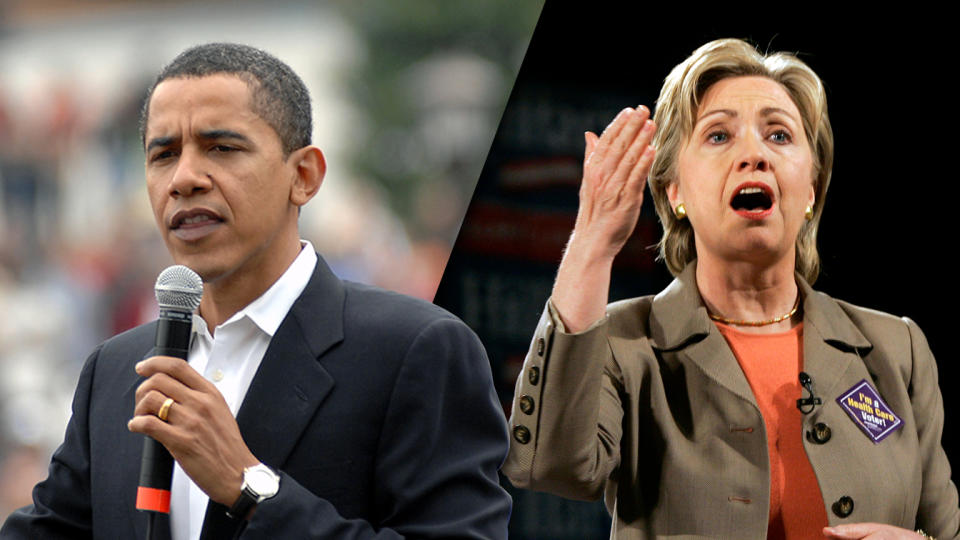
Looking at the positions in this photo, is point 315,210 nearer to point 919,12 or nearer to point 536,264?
point 536,264

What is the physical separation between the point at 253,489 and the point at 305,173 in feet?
1.81

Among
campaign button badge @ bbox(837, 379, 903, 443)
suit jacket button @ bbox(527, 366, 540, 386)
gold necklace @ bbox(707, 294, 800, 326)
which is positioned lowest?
campaign button badge @ bbox(837, 379, 903, 443)

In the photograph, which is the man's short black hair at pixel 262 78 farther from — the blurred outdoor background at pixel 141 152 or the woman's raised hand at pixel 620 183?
the blurred outdoor background at pixel 141 152

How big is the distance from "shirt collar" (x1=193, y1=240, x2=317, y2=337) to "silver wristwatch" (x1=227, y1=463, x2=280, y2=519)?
301 millimetres

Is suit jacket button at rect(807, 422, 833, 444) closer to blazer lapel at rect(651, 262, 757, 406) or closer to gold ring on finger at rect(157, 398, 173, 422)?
blazer lapel at rect(651, 262, 757, 406)

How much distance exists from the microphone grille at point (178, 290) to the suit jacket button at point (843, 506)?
47.0 inches

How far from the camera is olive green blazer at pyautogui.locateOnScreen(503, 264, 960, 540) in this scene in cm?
208

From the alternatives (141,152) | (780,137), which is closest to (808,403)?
(780,137)

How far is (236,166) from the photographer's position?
5.85 ft

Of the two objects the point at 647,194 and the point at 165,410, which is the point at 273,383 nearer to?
the point at 165,410

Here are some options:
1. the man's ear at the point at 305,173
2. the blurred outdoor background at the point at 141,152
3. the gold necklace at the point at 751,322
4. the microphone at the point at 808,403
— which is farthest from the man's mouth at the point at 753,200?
the blurred outdoor background at the point at 141,152

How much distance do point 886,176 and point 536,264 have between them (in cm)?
101

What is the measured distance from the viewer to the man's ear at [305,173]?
6.22ft

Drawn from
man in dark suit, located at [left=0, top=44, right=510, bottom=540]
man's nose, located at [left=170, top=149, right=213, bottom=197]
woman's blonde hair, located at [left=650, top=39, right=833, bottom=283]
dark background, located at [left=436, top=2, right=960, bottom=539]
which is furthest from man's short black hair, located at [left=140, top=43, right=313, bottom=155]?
dark background, located at [left=436, top=2, right=960, bottom=539]
